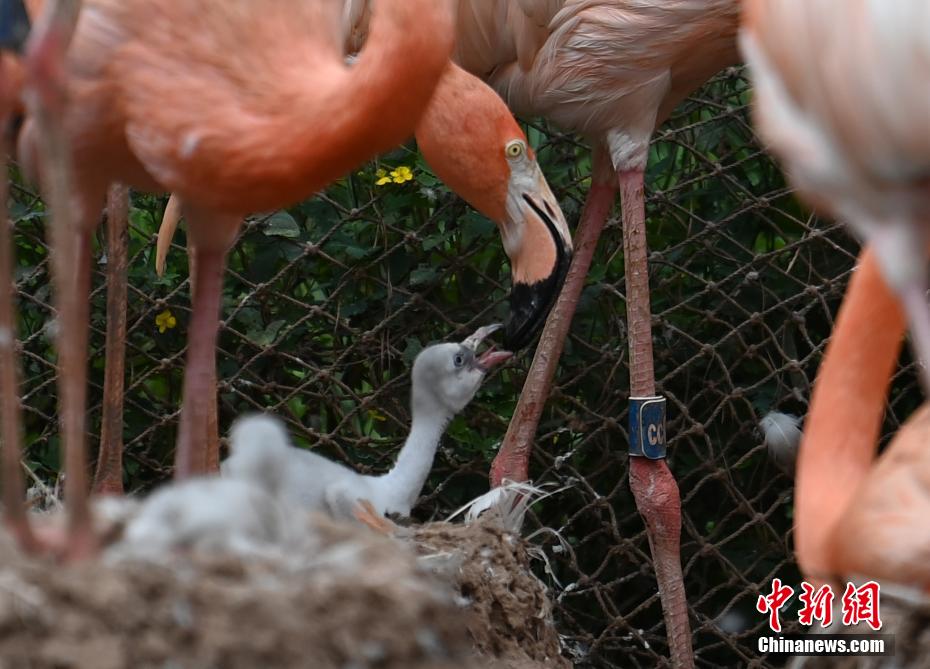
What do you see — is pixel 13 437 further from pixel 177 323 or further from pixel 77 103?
pixel 177 323

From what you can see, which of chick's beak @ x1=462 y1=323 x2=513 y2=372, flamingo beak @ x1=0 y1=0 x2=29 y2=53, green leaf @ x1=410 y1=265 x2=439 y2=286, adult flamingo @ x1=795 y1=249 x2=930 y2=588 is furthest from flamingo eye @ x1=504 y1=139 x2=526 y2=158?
flamingo beak @ x1=0 y1=0 x2=29 y2=53

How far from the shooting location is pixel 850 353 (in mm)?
1744

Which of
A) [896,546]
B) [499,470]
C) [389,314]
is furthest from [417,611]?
[389,314]

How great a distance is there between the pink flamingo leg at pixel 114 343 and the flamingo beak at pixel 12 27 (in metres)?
0.83

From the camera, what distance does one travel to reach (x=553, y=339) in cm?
278

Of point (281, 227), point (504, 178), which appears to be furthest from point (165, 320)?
point (504, 178)

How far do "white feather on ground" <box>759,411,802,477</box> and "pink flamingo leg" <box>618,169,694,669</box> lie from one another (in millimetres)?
346

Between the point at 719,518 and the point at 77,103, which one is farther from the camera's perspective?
the point at 719,518

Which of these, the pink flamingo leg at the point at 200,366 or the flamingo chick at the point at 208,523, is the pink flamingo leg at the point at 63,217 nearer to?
the flamingo chick at the point at 208,523

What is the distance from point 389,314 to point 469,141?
676 millimetres

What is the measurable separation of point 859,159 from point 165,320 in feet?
6.44

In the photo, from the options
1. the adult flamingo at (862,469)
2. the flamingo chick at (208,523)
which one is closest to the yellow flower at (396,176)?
the adult flamingo at (862,469)

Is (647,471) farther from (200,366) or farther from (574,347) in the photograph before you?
(200,366)

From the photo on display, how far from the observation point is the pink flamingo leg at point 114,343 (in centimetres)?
240
